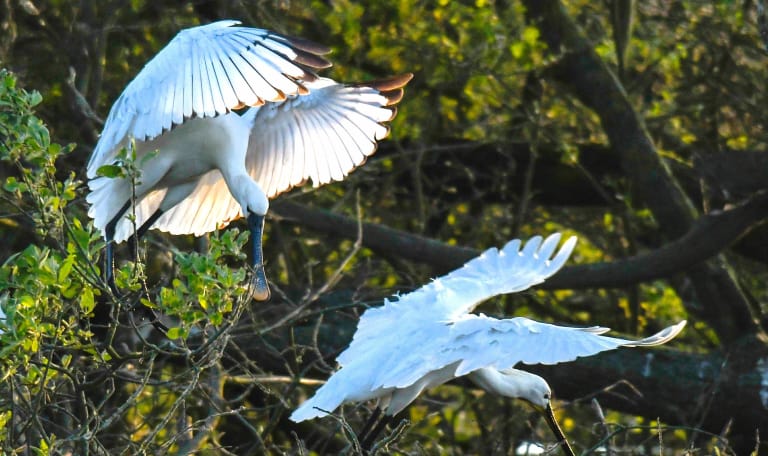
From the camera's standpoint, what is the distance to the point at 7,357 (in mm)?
2965

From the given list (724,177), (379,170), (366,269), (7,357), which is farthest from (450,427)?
(7,357)

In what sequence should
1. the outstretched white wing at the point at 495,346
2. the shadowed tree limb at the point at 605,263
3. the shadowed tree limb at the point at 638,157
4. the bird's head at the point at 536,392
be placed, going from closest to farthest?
the outstretched white wing at the point at 495,346 < the bird's head at the point at 536,392 < the shadowed tree limb at the point at 605,263 < the shadowed tree limb at the point at 638,157

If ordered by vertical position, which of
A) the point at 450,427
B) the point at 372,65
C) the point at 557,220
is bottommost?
the point at 450,427

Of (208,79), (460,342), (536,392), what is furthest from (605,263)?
(208,79)

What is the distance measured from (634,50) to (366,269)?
2009mm

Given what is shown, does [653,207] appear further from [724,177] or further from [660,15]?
[660,15]

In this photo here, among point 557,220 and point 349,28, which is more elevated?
point 349,28

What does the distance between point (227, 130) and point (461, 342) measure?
1.68 m

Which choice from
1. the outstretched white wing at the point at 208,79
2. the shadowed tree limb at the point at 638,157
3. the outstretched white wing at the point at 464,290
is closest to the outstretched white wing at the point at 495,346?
the outstretched white wing at the point at 464,290

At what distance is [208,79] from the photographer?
15.3 ft

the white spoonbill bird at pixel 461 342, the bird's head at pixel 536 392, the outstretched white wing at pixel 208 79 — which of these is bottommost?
the bird's head at pixel 536 392

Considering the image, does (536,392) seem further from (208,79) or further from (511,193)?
(511,193)

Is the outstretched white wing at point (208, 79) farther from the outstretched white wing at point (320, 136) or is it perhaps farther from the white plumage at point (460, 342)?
the outstretched white wing at point (320, 136)

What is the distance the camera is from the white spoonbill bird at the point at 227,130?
4637 millimetres
